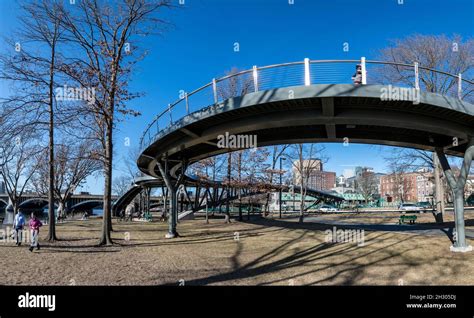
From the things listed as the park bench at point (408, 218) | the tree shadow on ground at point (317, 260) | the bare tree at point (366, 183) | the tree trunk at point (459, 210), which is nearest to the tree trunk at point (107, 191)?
the tree shadow on ground at point (317, 260)

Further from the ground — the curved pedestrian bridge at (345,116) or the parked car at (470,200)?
the curved pedestrian bridge at (345,116)

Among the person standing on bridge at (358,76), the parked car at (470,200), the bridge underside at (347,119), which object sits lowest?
the parked car at (470,200)

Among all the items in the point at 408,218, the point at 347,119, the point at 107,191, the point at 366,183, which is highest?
the point at 347,119

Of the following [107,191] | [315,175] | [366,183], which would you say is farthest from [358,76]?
[366,183]

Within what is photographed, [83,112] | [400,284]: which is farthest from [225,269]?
[83,112]

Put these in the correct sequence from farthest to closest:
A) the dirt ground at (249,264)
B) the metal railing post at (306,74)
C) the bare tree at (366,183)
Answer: the bare tree at (366,183), the metal railing post at (306,74), the dirt ground at (249,264)

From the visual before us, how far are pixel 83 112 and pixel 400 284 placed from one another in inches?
564

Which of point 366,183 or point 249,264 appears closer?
point 249,264

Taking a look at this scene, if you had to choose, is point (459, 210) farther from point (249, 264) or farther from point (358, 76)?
point (249, 264)

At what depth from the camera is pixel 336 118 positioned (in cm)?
1224

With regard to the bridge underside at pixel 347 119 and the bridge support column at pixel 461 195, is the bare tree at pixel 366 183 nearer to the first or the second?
the bridge underside at pixel 347 119

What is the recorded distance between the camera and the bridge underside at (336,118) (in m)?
10.9

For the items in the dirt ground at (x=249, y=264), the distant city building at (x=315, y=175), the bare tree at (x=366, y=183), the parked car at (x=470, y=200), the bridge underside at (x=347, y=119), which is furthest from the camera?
the bare tree at (x=366, y=183)

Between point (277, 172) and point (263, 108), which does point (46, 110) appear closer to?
point (263, 108)
